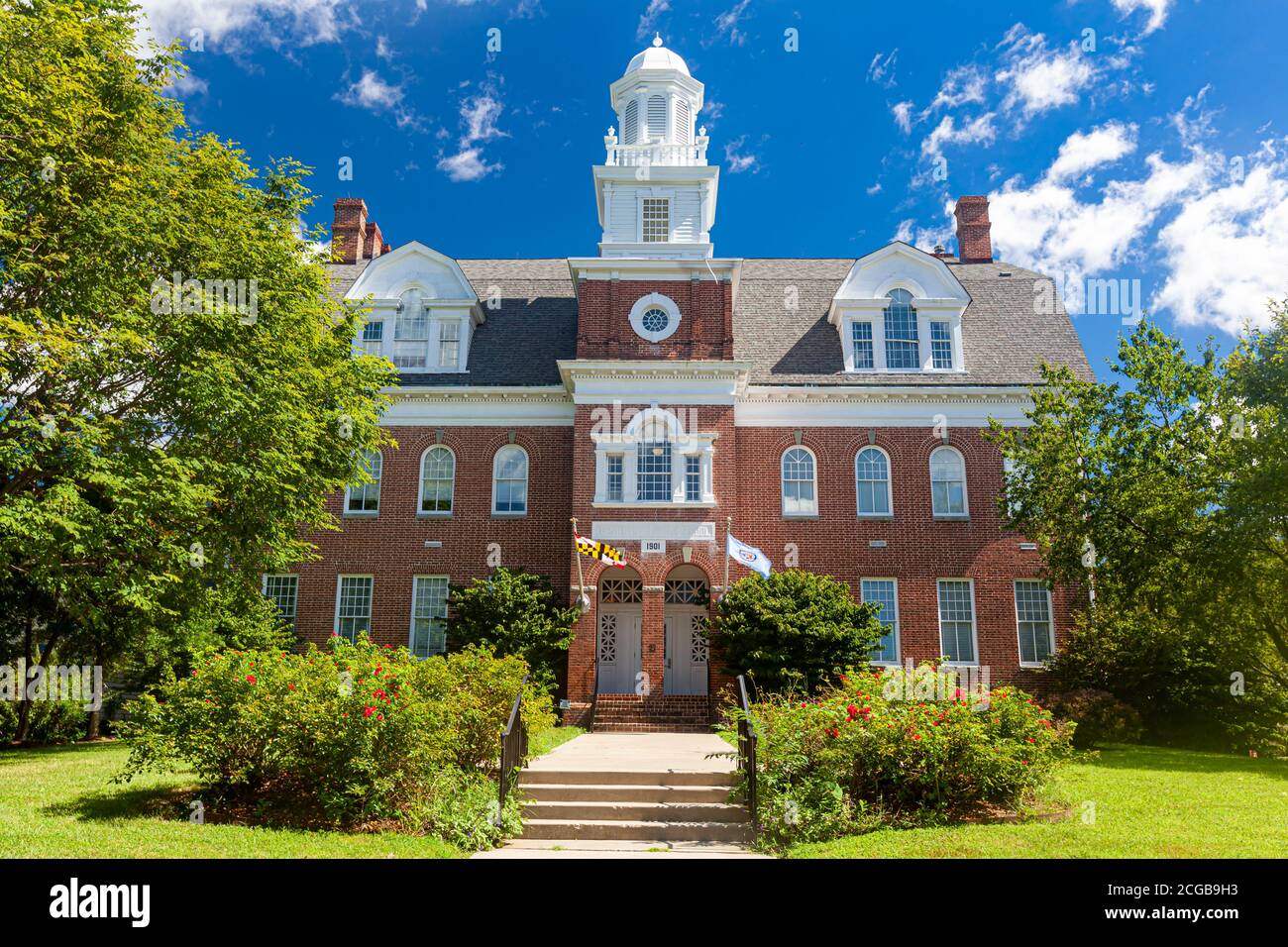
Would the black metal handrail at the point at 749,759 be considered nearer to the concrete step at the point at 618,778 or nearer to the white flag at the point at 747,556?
the concrete step at the point at 618,778

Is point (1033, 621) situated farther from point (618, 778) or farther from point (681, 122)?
point (681, 122)

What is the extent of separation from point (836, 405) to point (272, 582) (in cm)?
1609

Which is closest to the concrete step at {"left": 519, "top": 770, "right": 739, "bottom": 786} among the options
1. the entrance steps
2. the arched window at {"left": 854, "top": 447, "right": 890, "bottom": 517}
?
the entrance steps

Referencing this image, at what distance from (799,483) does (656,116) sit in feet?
37.0

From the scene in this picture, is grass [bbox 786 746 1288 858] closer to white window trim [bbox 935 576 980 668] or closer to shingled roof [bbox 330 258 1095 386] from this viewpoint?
white window trim [bbox 935 576 980 668]

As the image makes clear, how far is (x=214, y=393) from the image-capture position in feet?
46.3

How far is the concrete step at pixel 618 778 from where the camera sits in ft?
39.2

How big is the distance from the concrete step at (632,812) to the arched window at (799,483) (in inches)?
530

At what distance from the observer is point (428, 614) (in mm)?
24156

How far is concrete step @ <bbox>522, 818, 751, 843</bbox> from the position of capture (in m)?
10.4

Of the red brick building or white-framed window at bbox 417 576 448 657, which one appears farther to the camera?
white-framed window at bbox 417 576 448 657

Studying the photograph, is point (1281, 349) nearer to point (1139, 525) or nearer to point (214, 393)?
point (1139, 525)

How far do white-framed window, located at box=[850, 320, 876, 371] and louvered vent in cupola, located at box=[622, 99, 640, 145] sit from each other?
27.0ft
